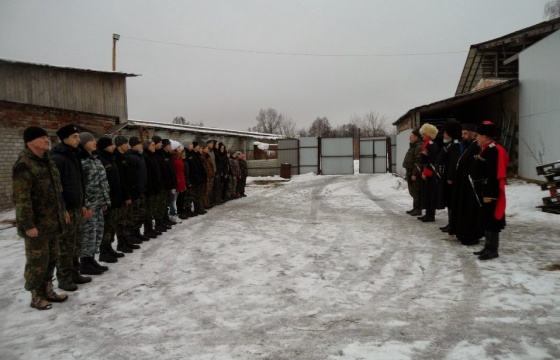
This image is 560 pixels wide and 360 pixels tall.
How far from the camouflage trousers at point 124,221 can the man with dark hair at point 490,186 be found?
5.31 m

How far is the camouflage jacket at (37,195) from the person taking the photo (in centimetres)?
387

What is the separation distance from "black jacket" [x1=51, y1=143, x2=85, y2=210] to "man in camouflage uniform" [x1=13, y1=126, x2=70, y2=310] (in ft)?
0.90

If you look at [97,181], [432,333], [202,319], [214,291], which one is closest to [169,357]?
[202,319]

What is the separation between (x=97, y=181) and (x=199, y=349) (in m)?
3.14

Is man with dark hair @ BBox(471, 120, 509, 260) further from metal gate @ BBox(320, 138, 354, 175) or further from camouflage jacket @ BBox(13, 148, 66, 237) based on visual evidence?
metal gate @ BBox(320, 138, 354, 175)

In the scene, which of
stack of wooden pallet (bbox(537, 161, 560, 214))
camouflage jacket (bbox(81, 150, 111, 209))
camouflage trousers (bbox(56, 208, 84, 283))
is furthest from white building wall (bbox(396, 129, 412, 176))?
camouflage trousers (bbox(56, 208, 84, 283))

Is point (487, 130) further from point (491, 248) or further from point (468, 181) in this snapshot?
point (491, 248)

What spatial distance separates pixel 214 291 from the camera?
14.3 feet

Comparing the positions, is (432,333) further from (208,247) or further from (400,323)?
(208,247)

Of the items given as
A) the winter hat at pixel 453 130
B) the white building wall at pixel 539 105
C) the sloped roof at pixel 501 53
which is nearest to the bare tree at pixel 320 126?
the sloped roof at pixel 501 53

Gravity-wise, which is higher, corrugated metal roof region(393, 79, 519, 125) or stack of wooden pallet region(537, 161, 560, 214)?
corrugated metal roof region(393, 79, 519, 125)

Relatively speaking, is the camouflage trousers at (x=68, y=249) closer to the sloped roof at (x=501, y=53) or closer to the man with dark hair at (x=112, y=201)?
the man with dark hair at (x=112, y=201)

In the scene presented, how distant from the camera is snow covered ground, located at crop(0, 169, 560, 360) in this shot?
3.08m

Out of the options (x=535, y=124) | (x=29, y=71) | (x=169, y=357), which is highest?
(x=29, y=71)
